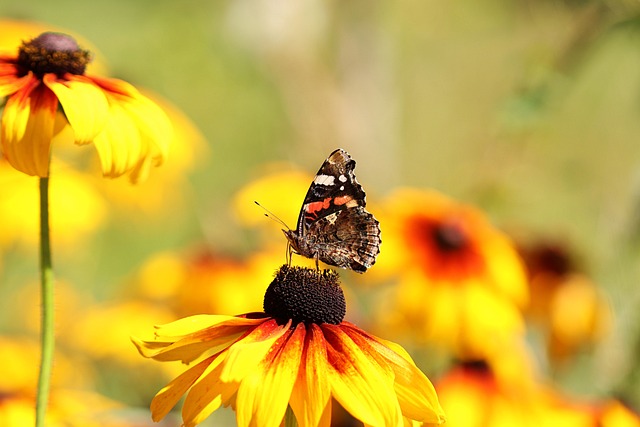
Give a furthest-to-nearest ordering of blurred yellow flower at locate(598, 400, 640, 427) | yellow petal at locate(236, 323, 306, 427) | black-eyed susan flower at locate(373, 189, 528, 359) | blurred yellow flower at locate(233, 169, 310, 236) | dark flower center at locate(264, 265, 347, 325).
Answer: blurred yellow flower at locate(233, 169, 310, 236), black-eyed susan flower at locate(373, 189, 528, 359), blurred yellow flower at locate(598, 400, 640, 427), dark flower center at locate(264, 265, 347, 325), yellow petal at locate(236, 323, 306, 427)

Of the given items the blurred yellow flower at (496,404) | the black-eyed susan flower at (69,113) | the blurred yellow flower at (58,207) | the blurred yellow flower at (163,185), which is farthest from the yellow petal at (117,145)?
the blurred yellow flower at (163,185)

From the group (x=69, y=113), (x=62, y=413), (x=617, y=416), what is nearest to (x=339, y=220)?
(x=69, y=113)

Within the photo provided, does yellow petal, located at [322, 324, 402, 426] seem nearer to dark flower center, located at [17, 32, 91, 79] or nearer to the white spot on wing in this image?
the white spot on wing

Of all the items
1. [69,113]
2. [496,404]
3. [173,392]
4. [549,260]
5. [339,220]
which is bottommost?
[496,404]

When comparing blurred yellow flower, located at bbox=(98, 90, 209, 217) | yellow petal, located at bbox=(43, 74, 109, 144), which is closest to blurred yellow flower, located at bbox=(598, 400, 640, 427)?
yellow petal, located at bbox=(43, 74, 109, 144)

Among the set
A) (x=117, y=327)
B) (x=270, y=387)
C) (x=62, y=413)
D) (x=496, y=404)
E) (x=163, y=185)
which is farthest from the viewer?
(x=163, y=185)

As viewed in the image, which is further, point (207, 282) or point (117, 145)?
point (207, 282)

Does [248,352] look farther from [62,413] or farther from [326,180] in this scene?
[62,413]
